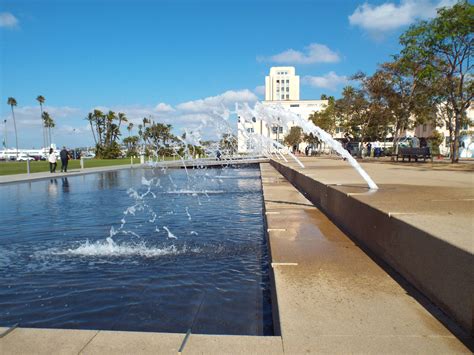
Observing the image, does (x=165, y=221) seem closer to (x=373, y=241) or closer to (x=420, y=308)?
(x=373, y=241)

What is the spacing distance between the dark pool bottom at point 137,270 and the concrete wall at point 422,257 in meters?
1.29

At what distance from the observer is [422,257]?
Answer: 3188 millimetres

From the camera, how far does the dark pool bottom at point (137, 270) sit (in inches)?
150

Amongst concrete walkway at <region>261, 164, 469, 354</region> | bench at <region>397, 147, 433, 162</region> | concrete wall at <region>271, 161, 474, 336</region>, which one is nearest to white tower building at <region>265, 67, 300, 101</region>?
bench at <region>397, 147, 433, 162</region>

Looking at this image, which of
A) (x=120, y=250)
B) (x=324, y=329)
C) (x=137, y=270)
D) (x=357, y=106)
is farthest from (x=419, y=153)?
(x=324, y=329)

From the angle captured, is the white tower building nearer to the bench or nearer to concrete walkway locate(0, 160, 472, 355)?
the bench

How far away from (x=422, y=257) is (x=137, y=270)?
3491 mm

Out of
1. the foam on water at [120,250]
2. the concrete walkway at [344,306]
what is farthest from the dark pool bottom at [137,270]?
the concrete walkway at [344,306]

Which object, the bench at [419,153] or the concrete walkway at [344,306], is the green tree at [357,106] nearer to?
the bench at [419,153]

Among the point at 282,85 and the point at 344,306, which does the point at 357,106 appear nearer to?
the point at 344,306

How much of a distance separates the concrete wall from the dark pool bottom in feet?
4.22

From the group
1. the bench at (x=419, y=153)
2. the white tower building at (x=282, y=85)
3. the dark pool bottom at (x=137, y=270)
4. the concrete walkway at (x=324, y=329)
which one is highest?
the white tower building at (x=282, y=85)

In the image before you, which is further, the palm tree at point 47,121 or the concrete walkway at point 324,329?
the palm tree at point 47,121

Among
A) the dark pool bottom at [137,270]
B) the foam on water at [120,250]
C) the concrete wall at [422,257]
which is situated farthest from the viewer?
the foam on water at [120,250]
